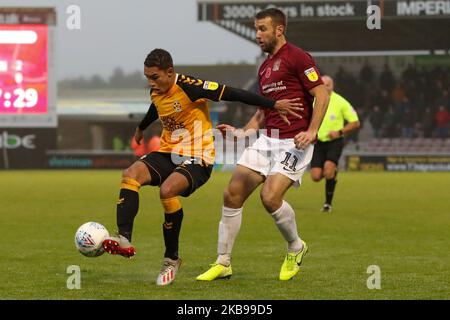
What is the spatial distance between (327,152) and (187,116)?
26.5 ft

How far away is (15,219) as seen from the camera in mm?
13844

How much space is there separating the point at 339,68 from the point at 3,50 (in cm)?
1484

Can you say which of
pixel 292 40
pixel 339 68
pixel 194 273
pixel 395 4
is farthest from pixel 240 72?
pixel 194 273

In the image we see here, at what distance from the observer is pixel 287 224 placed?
7.79m

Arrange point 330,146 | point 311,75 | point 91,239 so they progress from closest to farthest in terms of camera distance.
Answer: point 91,239 < point 311,75 < point 330,146

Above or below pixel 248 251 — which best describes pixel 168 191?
above

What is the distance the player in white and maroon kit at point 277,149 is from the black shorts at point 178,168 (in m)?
0.28

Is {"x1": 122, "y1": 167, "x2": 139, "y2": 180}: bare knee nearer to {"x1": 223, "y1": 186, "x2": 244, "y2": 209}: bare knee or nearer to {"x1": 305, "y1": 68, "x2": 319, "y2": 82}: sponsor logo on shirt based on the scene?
{"x1": 223, "y1": 186, "x2": 244, "y2": 209}: bare knee

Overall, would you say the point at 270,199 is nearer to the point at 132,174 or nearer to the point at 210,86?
the point at 210,86

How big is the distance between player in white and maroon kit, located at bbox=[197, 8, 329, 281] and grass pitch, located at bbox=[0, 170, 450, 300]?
340mm

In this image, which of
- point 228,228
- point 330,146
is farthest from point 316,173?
point 228,228
